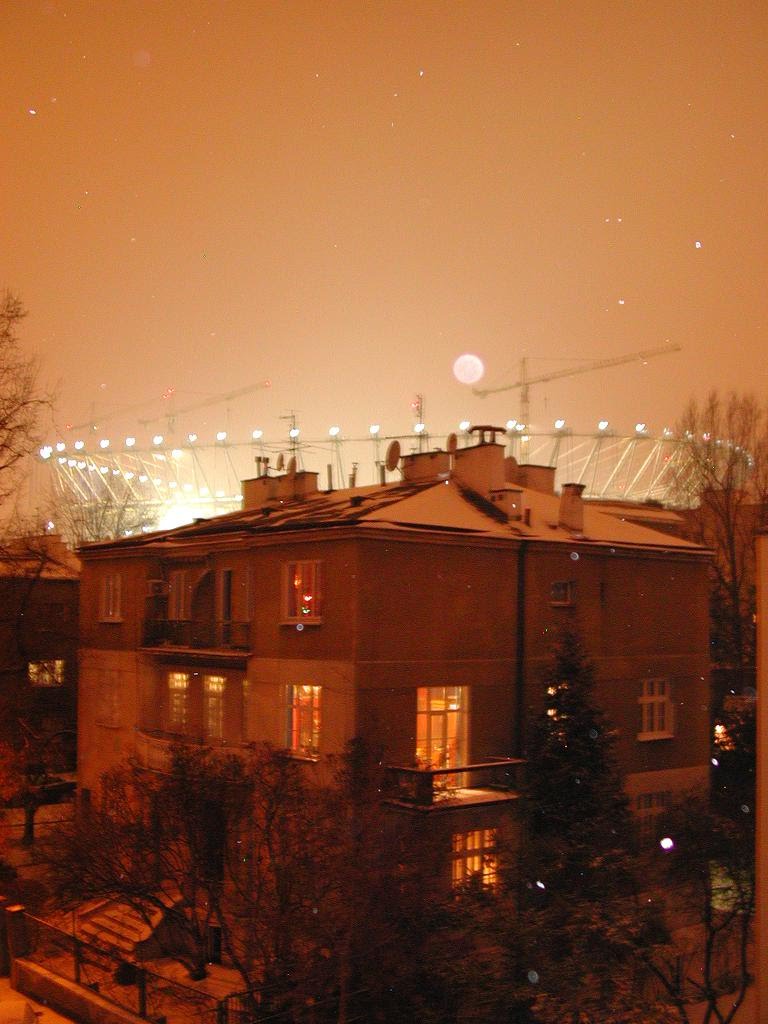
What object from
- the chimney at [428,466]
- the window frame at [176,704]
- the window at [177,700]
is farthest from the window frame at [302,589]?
the chimney at [428,466]

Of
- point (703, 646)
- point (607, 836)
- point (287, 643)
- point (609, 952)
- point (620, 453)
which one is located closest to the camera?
point (609, 952)

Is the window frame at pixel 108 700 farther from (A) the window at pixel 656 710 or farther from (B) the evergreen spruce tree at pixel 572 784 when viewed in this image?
(A) the window at pixel 656 710

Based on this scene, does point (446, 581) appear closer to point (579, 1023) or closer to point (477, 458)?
point (477, 458)

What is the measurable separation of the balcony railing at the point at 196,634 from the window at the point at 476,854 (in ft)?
21.2

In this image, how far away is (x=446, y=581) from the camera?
21984 millimetres

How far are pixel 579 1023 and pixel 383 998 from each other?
2.74 meters

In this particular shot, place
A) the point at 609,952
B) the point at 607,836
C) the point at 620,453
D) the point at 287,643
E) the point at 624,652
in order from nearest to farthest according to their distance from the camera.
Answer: the point at 609,952 < the point at 607,836 < the point at 287,643 < the point at 624,652 < the point at 620,453

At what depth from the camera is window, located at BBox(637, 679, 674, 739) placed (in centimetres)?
2550

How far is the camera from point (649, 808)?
973 inches

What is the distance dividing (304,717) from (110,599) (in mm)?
10060

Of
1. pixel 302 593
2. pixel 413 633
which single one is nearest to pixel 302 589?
pixel 302 593

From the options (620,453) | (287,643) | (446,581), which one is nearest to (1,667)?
(287,643)

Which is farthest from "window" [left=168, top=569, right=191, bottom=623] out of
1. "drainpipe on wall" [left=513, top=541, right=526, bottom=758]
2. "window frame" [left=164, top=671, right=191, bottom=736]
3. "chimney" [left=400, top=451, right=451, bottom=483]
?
"drainpipe on wall" [left=513, top=541, right=526, bottom=758]

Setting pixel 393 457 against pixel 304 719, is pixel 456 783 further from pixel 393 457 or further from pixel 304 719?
pixel 393 457
